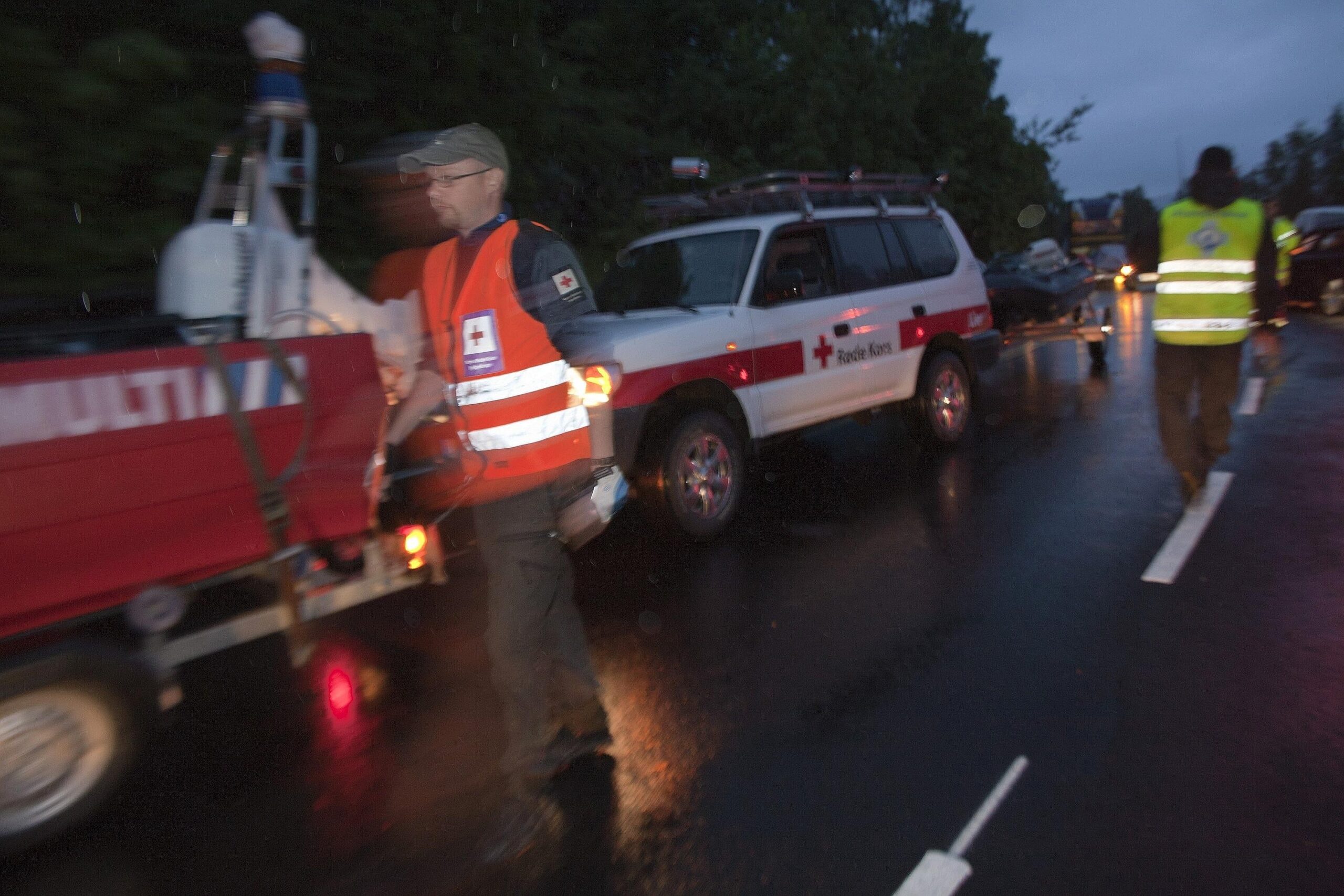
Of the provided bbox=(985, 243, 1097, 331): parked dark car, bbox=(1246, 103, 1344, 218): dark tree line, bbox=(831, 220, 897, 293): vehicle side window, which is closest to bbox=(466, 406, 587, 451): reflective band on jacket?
bbox=(831, 220, 897, 293): vehicle side window

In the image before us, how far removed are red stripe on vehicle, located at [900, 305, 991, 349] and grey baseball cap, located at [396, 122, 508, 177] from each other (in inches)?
194

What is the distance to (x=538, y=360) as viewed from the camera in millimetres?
3275

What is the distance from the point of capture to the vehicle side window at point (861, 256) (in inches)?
288

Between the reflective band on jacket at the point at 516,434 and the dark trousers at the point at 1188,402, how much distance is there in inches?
181

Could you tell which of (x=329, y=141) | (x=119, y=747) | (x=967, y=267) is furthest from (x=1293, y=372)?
(x=119, y=747)

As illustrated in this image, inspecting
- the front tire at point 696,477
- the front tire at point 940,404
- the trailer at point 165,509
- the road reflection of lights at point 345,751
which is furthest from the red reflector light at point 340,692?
the front tire at point 940,404

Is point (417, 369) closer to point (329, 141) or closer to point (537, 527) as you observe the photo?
point (537, 527)

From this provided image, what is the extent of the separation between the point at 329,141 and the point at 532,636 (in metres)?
5.16

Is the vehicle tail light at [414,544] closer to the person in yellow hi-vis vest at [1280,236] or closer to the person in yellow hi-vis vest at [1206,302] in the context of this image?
the person in yellow hi-vis vest at [1206,302]

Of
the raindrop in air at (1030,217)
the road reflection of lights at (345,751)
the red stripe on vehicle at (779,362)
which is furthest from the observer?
the raindrop in air at (1030,217)

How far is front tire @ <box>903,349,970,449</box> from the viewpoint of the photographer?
7.95m

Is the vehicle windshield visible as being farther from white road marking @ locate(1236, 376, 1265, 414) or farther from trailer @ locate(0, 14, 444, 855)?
white road marking @ locate(1236, 376, 1265, 414)

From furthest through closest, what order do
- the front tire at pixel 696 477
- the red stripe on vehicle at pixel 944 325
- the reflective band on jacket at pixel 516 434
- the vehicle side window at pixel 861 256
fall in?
the red stripe on vehicle at pixel 944 325, the vehicle side window at pixel 861 256, the front tire at pixel 696 477, the reflective band on jacket at pixel 516 434

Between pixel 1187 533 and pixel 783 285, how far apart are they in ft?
9.00
